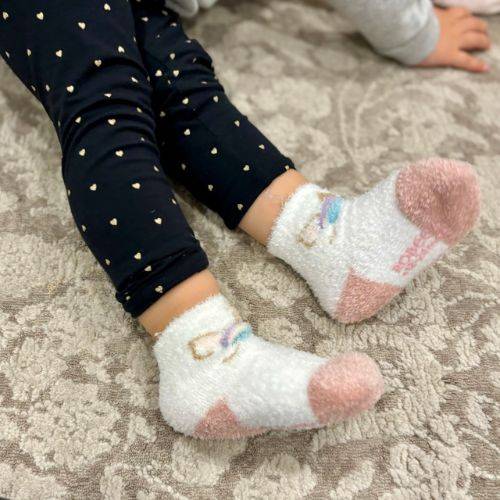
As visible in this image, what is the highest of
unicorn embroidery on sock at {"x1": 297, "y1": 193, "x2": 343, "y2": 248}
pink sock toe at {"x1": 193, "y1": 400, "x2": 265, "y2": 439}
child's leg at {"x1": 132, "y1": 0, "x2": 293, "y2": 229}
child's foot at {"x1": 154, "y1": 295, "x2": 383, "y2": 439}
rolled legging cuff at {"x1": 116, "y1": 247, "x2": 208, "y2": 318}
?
child's leg at {"x1": 132, "y1": 0, "x2": 293, "y2": 229}

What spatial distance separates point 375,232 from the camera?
0.54m

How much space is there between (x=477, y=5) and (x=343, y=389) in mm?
741

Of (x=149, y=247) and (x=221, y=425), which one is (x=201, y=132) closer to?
(x=149, y=247)

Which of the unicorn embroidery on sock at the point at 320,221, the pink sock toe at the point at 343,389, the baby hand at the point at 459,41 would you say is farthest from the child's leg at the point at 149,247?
the baby hand at the point at 459,41

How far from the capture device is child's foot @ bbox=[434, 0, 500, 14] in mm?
878

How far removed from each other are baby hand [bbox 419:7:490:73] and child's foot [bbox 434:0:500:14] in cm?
3

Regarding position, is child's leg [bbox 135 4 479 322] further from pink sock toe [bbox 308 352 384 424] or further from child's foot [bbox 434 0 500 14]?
child's foot [bbox 434 0 500 14]

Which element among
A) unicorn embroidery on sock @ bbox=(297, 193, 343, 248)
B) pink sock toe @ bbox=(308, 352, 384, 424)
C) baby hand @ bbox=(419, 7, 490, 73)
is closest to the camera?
pink sock toe @ bbox=(308, 352, 384, 424)

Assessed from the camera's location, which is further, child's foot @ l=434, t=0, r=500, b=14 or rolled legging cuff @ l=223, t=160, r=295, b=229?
child's foot @ l=434, t=0, r=500, b=14

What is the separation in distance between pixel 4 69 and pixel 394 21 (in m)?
0.57

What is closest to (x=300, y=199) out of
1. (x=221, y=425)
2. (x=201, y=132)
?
(x=201, y=132)

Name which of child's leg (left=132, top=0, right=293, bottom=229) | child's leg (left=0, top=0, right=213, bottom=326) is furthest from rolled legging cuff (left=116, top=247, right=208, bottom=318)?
child's leg (left=132, top=0, right=293, bottom=229)

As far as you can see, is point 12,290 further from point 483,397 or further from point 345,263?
point 483,397

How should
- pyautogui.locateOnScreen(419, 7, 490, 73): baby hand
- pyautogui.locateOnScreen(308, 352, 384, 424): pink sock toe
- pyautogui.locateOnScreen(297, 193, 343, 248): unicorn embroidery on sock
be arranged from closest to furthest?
1. pyautogui.locateOnScreen(308, 352, 384, 424): pink sock toe
2. pyautogui.locateOnScreen(297, 193, 343, 248): unicorn embroidery on sock
3. pyautogui.locateOnScreen(419, 7, 490, 73): baby hand
